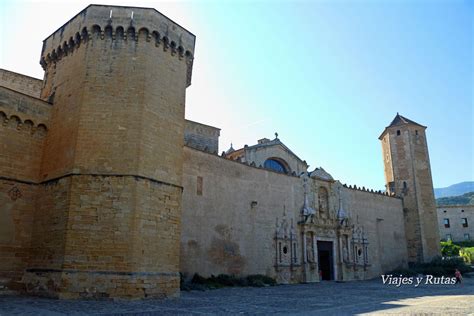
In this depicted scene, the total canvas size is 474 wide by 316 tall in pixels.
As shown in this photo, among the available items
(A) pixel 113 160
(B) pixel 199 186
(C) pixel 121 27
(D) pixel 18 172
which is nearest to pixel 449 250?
(B) pixel 199 186

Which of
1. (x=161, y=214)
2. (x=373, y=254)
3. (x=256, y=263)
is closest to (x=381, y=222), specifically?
(x=373, y=254)

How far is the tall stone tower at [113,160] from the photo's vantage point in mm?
10828

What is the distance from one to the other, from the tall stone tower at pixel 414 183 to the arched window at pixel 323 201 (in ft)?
26.9

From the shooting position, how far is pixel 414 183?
93.8ft

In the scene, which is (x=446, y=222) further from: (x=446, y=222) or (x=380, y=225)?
(x=380, y=225)

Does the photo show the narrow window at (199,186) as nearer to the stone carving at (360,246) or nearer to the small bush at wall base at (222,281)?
the small bush at wall base at (222,281)

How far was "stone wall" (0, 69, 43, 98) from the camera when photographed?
776 inches

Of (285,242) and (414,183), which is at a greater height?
(414,183)

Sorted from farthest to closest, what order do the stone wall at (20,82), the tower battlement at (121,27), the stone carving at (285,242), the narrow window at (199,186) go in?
the stone carving at (285,242) → the stone wall at (20,82) → the narrow window at (199,186) → the tower battlement at (121,27)

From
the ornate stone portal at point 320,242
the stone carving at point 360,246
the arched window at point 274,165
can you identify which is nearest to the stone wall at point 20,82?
the arched window at point 274,165

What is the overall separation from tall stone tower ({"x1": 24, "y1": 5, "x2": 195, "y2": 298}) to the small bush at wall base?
10.8ft

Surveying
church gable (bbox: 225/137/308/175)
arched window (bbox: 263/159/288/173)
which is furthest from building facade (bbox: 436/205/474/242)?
arched window (bbox: 263/159/288/173)

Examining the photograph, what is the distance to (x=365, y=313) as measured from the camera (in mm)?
8289

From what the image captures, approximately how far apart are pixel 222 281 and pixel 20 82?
14.6m
